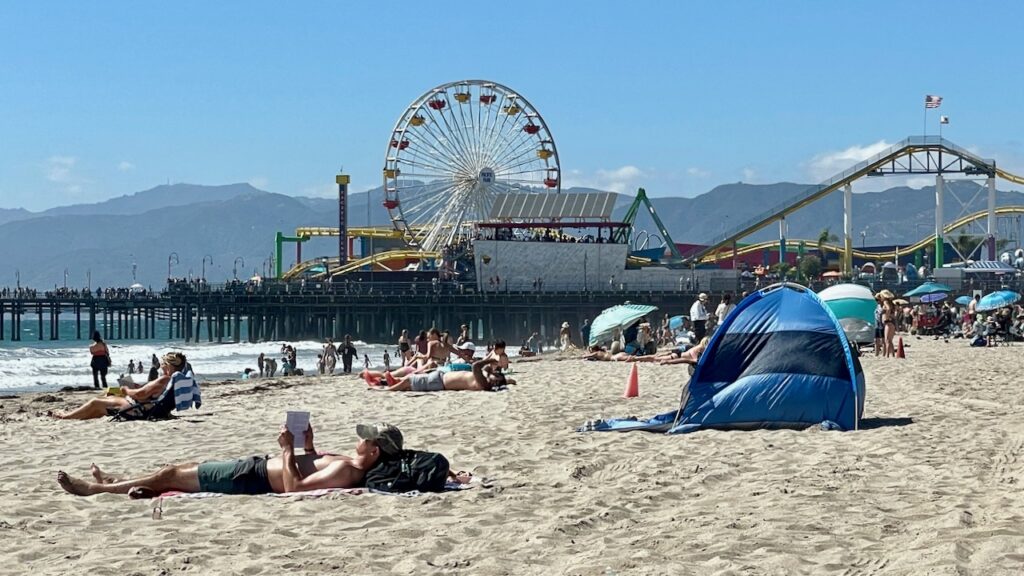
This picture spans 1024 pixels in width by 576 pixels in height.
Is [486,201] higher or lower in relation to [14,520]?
higher

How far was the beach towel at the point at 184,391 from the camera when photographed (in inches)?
495

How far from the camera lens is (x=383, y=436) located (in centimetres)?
749

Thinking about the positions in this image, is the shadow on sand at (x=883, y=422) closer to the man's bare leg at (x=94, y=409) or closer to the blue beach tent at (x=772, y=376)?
the blue beach tent at (x=772, y=376)

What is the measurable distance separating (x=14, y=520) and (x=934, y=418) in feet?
23.6

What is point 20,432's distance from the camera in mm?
11477

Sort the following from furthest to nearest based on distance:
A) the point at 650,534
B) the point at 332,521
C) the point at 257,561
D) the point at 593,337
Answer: the point at 593,337 < the point at 332,521 < the point at 650,534 < the point at 257,561

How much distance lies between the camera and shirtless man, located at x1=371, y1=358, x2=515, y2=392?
1533 cm

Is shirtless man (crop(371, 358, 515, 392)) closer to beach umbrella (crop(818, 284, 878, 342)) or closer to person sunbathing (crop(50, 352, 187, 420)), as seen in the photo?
person sunbathing (crop(50, 352, 187, 420))

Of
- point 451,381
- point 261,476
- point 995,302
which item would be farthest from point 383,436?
point 995,302

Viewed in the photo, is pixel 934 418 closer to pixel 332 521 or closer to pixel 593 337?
pixel 332 521

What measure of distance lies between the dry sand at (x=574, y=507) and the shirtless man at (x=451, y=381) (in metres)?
3.28

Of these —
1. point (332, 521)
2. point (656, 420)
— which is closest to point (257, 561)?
point (332, 521)

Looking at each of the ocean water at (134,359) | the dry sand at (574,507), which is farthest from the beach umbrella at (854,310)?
the ocean water at (134,359)

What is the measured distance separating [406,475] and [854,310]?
698 inches
